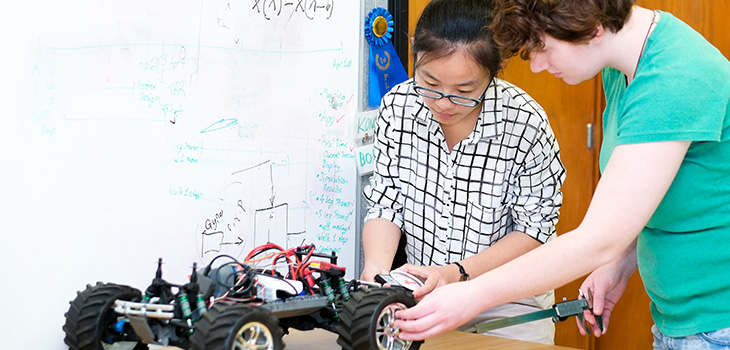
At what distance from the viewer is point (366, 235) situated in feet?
5.11

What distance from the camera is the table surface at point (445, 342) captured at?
1209mm

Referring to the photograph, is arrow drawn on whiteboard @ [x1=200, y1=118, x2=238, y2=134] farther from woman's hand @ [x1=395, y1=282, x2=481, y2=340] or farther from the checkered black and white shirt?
woman's hand @ [x1=395, y1=282, x2=481, y2=340]

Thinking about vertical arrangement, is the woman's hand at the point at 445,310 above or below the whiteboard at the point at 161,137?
below

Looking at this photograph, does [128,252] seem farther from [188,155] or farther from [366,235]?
[366,235]

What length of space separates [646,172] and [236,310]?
521mm

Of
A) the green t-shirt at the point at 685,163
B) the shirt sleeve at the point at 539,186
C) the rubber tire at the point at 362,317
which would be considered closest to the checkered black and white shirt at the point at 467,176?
the shirt sleeve at the point at 539,186

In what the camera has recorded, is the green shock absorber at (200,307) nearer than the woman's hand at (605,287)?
Yes

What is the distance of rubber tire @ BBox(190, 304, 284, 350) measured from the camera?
0.85 metres

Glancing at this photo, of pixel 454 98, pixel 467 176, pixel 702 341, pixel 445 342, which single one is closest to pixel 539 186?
pixel 467 176

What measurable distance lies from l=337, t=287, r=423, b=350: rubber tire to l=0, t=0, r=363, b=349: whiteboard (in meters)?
0.54

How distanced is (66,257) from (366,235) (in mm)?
614

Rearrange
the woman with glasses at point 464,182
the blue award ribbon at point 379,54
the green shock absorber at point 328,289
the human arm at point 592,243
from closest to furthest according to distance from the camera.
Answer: the human arm at point 592,243
the green shock absorber at point 328,289
the woman with glasses at point 464,182
the blue award ribbon at point 379,54

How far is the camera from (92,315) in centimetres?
99

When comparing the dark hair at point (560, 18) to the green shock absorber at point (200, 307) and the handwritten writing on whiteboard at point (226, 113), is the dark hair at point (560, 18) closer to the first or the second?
the green shock absorber at point (200, 307)
